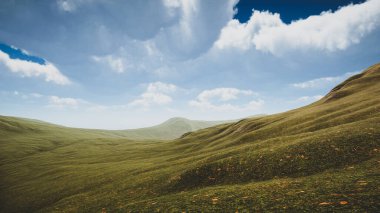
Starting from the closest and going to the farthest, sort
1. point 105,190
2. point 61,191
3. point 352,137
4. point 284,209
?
point 284,209, point 352,137, point 105,190, point 61,191

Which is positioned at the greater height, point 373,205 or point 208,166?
point 373,205

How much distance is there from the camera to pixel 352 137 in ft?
81.3

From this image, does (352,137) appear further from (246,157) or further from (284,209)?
(284,209)

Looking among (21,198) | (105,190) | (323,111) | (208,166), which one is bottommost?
(21,198)

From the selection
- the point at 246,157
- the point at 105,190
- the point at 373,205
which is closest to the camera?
the point at 373,205

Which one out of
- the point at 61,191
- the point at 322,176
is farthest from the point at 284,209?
the point at 61,191

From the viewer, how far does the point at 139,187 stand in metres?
30.8

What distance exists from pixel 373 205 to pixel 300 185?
21.6ft

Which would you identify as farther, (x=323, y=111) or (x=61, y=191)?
(x=323, y=111)

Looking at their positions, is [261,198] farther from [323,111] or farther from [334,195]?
[323,111]

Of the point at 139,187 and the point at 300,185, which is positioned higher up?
the point at 300,185

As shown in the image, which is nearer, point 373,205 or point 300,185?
point 373,205

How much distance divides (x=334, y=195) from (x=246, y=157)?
15855mm

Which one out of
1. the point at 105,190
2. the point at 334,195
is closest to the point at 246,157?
the point at 334,195
